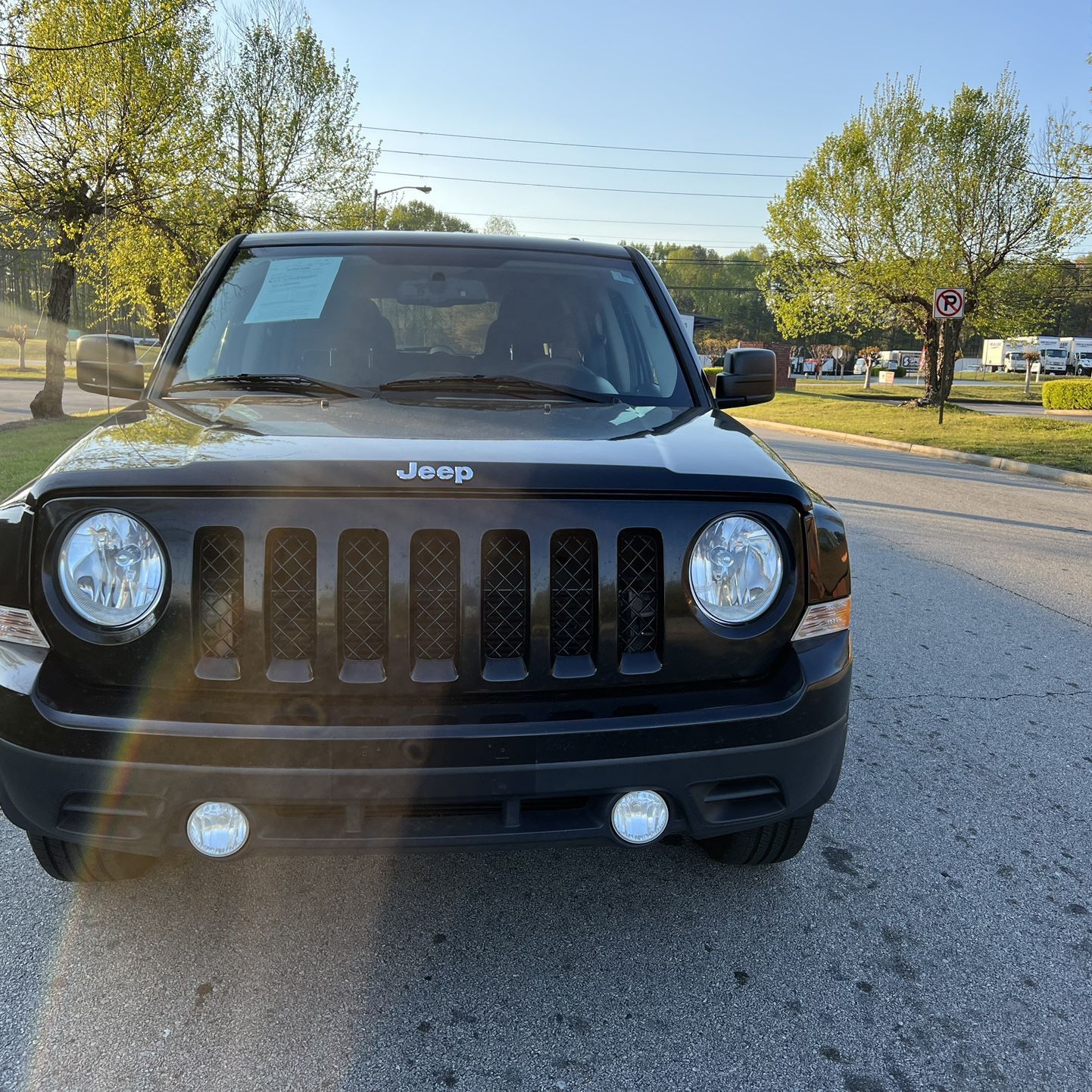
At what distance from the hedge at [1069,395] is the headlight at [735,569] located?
29.1 metres

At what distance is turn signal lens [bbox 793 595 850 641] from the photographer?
2154 millimetres

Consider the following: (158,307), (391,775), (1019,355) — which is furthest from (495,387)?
(1019,355)

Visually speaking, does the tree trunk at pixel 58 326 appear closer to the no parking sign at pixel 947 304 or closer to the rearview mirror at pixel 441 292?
the no parking sign at pixel 947 304

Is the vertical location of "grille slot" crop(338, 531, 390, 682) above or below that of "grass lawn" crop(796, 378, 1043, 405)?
above

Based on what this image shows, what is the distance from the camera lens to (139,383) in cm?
334

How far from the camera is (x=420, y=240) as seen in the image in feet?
11.4

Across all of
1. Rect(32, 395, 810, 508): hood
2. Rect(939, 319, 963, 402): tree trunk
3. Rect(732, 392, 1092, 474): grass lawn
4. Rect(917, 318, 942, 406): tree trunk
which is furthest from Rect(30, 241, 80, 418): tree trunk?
Rect(917, 318, 942, 406): tree trunk

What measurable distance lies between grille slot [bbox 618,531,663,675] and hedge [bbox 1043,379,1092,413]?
29315mm

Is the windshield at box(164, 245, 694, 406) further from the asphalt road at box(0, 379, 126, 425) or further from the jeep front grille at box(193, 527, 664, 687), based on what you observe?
the asphalt road at box(0, 379, 126, 425)

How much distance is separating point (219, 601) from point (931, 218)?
2906 centimetres

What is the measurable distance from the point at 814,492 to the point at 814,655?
57 cm

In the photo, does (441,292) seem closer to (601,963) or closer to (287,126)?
(601,963)

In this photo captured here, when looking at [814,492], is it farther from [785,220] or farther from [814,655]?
[785,220]

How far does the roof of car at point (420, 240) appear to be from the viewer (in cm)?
344
